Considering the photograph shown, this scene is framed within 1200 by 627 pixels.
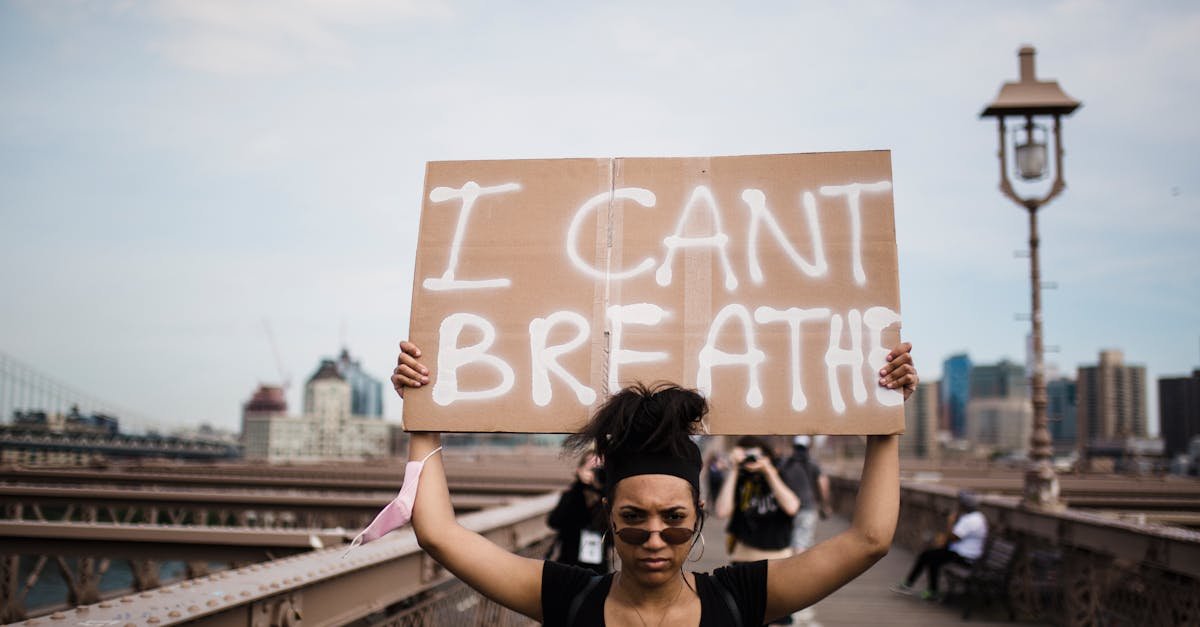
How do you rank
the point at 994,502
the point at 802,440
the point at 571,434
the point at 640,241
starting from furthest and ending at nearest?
the point at 994,502 → the point at 802,440 → the point at 640,241 → the point at 571,434

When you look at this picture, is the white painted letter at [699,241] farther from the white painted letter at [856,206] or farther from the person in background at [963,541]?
the person in background at [963,541]

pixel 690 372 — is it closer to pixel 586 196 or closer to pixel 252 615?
pixel 586 196

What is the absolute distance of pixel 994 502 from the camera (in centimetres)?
1190

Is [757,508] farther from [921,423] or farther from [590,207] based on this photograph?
[921,423]

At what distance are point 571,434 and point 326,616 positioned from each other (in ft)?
5.82

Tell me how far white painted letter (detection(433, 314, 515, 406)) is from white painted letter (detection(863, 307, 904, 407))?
105 centimetres

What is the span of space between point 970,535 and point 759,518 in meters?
5.57

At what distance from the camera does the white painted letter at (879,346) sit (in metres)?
2.53

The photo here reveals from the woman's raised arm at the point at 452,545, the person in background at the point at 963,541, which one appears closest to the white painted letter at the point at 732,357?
the woman's raised arm at the point at 452,545

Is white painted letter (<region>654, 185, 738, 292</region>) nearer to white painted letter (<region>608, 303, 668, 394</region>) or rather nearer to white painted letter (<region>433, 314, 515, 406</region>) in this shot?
white painted letter (<region>608, 303, 668, 394</region>)

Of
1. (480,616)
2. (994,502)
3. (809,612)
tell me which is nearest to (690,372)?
(480,616)

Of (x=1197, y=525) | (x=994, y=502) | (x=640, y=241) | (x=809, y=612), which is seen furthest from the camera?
(x=1197, y=525)

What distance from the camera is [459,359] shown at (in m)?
2.68

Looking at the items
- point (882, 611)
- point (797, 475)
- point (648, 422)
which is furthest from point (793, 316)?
point (882, 611)
